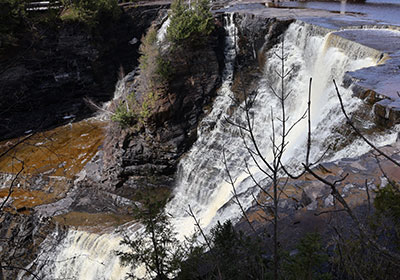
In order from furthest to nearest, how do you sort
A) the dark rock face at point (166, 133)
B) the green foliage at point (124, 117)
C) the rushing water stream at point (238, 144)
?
the green foliage at point (124, 117) < the dark rock face at point (166, 133) < the rushing water stream at point (238, 144)

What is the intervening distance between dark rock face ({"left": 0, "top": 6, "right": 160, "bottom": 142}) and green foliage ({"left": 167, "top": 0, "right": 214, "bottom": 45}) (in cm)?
621

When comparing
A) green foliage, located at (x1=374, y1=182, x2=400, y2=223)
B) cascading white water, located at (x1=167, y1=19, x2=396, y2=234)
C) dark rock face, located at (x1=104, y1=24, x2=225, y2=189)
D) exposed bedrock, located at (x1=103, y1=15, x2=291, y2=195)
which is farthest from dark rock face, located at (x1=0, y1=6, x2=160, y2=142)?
green foliage, located at (x1=374, y1=182, x2=400, y2=223)

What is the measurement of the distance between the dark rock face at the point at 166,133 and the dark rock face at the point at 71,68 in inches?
241

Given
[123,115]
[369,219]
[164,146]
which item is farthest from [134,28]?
[369,219]

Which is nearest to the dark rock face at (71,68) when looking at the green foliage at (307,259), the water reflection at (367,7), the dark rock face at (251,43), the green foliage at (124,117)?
the green foliage at (124,117)

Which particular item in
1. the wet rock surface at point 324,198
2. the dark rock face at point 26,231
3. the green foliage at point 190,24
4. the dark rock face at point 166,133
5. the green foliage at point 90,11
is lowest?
the dark rock face at point 26,231

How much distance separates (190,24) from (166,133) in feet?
17.9

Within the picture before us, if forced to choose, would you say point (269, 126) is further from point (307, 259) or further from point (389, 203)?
point (307, 259)

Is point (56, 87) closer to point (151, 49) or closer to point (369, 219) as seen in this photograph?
point (151, 49)

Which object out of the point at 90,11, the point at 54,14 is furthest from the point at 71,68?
the point at 90,11

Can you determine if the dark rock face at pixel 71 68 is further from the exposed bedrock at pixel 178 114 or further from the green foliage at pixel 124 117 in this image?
the green foliage at pixel 124 117

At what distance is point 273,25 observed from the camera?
14336 mm

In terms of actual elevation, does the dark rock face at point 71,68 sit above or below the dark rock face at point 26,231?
above

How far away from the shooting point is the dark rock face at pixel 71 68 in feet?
57.8
